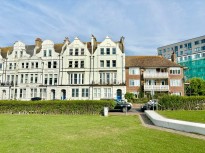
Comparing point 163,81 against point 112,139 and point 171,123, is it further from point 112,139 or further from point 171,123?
point 112,139

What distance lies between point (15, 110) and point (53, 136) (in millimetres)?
16177

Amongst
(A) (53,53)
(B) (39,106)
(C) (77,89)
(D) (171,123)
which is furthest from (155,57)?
(D) (171,123)

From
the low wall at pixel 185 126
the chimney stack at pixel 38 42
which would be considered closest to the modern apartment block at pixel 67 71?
the chimney stack at pixel 38 42

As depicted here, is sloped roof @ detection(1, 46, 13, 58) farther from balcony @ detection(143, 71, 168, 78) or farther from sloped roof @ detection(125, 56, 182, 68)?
balcony @ detection(143, 71, 168, 78)

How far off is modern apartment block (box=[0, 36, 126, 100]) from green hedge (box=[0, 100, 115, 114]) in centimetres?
2238

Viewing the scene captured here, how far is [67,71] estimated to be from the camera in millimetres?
48406

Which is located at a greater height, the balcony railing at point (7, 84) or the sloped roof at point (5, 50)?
the sloped roof at point (5, 50)

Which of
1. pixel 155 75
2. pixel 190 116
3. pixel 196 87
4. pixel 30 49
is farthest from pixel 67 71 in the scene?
pixel 196 87

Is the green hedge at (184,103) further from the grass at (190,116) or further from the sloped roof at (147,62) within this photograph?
the sloped roof at (147,62)

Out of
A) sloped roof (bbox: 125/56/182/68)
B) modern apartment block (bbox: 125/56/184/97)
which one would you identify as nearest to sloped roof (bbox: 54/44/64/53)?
sloped roof (bbox: 125/56/182/68)

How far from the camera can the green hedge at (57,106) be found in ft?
74.8

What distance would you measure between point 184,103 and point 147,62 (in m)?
28.2

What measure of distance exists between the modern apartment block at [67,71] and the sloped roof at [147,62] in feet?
13.8

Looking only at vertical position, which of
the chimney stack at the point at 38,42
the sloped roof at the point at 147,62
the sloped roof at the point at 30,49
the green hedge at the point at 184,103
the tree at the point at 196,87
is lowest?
the green hedge at the point at 184,103
